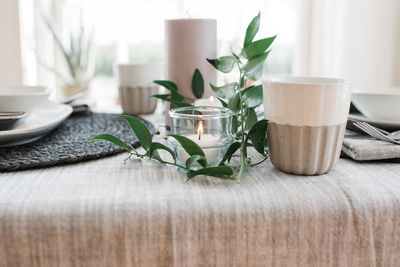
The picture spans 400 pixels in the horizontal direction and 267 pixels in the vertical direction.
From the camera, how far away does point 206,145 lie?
45 centimetres

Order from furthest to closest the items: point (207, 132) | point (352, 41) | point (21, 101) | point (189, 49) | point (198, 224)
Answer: point (352, 41) → point (189, 49) → point (21, 101) → point (207, 132) → point (198, 224)

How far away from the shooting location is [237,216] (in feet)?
1.21

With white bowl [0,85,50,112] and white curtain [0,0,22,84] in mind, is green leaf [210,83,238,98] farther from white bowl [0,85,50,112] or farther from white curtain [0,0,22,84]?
white curtain [0,0,22,84]

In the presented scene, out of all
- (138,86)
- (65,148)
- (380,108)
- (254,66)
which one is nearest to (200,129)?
(254,66)

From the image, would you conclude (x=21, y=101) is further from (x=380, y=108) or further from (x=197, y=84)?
(x=380, y=108)

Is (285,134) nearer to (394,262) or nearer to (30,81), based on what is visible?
(394,262)

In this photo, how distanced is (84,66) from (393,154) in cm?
210

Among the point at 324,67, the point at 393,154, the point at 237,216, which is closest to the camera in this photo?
the point at 237,216

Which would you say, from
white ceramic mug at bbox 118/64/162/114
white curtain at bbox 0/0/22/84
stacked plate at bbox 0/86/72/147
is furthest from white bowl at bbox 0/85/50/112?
white curtain at bbox 0/0/22/84

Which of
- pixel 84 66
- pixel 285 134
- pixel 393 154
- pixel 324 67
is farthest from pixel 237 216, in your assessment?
pixel 324 67

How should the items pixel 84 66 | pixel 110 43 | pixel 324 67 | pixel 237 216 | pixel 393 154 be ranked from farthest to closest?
1. pixel 110 43
2. pixel 324 67
3. pixel 84 66
4. pixel 393 154
5. pixel 237 216

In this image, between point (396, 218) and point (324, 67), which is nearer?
point (396, 218)

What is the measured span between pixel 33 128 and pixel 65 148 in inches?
2.2

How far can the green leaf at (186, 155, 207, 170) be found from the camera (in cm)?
41
